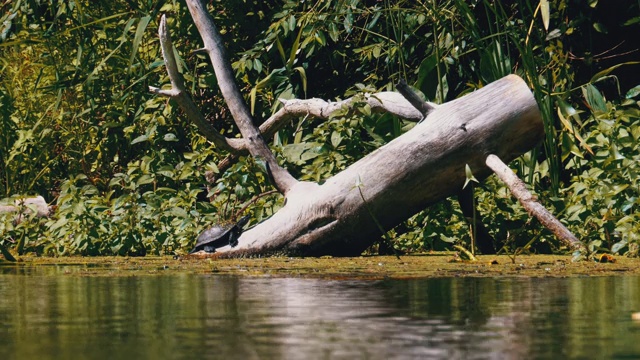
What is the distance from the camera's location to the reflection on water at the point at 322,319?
2301mm

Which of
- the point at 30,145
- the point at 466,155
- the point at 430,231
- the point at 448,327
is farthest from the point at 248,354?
the point at 30,145

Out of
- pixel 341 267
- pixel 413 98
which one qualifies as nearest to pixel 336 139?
pixel 413 98

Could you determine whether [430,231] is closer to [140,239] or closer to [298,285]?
[140,239]

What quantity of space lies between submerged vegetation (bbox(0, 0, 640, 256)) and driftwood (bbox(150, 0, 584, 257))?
0.20 metres

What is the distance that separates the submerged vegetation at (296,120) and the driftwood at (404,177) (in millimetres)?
195

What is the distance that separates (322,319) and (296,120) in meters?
5.71

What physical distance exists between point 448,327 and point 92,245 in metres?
4.52

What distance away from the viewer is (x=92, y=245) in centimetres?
689

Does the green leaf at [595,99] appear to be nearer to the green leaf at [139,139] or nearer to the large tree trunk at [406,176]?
the large tree trunk at [406,176]

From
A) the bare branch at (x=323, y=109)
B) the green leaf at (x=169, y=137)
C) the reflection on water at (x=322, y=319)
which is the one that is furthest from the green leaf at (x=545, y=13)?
the green leaf at (x=169, y=137)

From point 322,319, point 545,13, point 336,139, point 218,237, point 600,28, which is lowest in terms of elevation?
point 322,319

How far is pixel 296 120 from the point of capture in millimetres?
8555

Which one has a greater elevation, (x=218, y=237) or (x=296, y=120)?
(x=296, y=120)

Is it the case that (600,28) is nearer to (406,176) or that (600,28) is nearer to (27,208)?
(406,176)
